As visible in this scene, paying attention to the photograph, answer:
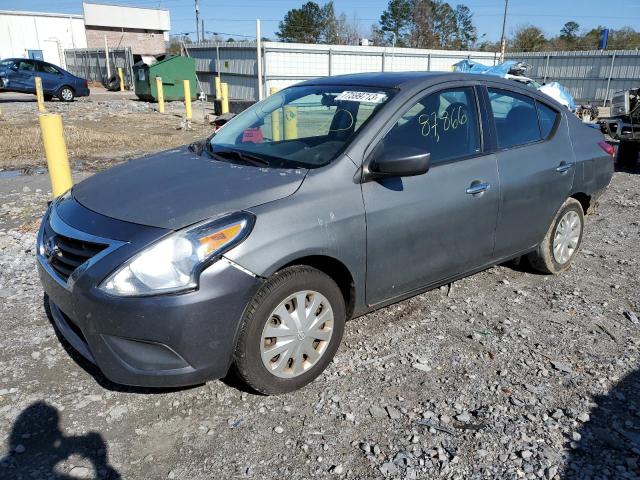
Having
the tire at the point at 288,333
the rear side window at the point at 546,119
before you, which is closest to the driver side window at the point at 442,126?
the rear side window at the point at 546,119

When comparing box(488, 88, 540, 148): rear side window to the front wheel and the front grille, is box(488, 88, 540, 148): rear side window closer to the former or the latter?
the front grille

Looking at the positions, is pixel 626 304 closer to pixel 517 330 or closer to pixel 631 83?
pixel 517 330

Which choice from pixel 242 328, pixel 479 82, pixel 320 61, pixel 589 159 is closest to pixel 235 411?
pixel 242 328

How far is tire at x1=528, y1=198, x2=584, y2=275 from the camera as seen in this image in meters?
4.42

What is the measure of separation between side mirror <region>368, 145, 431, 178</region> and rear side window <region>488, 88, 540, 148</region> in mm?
1136

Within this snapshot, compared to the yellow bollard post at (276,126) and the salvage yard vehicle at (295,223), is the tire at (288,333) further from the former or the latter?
the yellow bollard post at (276,126)

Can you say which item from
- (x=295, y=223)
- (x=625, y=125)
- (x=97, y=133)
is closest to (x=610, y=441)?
(x=295, y=223)

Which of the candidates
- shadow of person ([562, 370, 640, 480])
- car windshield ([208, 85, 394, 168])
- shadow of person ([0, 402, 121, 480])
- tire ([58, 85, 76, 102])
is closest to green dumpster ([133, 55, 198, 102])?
tire ([58, 85, 76, 102])

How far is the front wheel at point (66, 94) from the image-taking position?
22703 millimetres

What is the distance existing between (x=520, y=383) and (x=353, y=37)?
228ft

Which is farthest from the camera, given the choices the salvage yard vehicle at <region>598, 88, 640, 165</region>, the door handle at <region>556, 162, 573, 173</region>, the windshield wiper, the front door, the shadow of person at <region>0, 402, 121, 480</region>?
the salvage yard vehicle at <region>598, 88, 640, 165</region>

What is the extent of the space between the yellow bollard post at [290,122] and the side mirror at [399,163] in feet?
2.51

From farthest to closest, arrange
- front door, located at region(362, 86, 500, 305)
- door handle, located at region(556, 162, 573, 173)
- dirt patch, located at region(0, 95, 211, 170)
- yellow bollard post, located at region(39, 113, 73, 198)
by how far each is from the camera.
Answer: dirt patch, located at region(0, 95, 211, 170)
yellow bollard post, located at region(39, 113, 73, 198)
door handle, located at region(556, 162, 573, 173)
front door, located at region(362, 86, 500, 305)

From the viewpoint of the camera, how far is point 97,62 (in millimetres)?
37906
